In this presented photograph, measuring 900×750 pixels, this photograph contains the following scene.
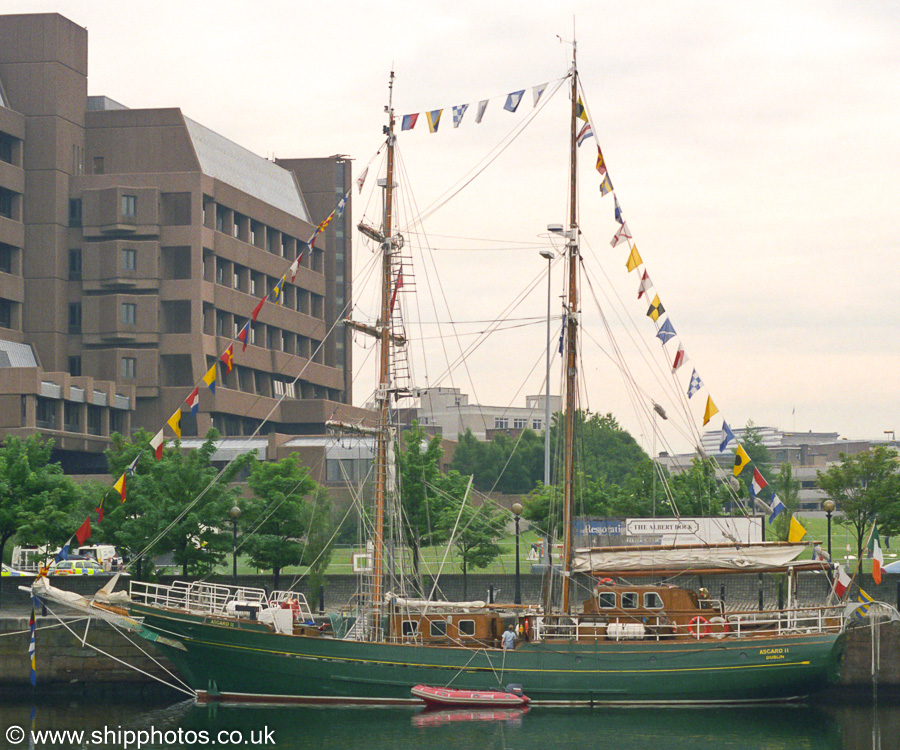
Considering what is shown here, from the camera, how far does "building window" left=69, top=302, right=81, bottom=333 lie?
109 meters

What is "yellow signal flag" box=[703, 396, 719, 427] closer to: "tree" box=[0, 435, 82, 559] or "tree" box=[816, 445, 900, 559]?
"tree" box=[816, 445, 900, 559]

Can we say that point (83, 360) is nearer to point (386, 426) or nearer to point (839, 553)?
point (839, 553)

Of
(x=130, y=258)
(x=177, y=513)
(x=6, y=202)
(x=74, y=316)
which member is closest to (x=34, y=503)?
(x=177, y=513)

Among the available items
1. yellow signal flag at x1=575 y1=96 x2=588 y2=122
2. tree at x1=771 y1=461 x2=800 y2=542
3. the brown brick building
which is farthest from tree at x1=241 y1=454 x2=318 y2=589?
the brown brick building

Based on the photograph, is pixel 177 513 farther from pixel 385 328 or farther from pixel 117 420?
pixel 117 420

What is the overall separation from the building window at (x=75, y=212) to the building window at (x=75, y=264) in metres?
2.21

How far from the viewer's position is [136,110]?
369 ft

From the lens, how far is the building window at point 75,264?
10975 cm

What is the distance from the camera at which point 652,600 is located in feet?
130

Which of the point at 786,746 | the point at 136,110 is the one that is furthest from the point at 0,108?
the point at 786,746

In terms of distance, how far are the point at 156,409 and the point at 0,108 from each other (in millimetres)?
26422

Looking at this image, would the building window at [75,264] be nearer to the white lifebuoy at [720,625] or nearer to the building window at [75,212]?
the building window at [75,212]

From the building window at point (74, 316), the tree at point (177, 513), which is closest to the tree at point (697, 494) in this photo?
the tree at point (177, 513)

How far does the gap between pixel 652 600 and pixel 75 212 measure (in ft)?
269
